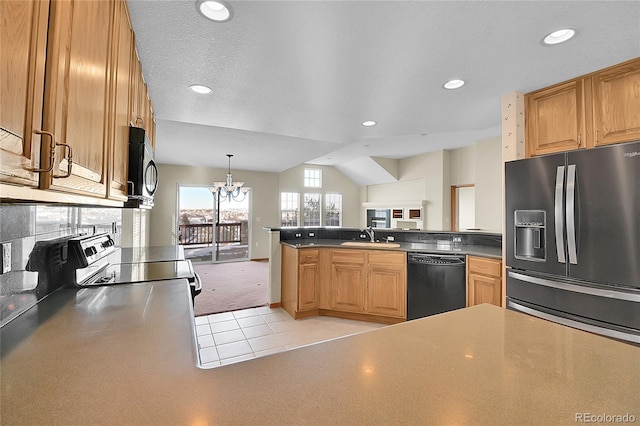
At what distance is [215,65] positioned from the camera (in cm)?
204

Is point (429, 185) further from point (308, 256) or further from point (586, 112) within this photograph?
point (586, 112)

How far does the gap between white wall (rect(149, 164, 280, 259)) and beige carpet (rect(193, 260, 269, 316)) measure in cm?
93

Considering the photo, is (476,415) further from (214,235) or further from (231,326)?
(214,235)

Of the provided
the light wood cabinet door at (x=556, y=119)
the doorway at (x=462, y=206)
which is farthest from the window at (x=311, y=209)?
the light wood cabinet door at (x=556, y=119)

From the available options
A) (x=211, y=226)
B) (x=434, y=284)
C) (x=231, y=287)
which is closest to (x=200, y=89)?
(x=434, y=284)

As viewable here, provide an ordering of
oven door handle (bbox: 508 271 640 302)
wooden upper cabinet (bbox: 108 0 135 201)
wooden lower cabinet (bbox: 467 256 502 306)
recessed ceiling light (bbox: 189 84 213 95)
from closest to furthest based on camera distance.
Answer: wooden upper cabinet (bbox: 108 0 135 201)
oven door handle (bbox: 508 271 640 302)
recessed ceiling light (bbox: 189 84 213 95)
wooden lower cabinet (bbox: 467 256 502 306)

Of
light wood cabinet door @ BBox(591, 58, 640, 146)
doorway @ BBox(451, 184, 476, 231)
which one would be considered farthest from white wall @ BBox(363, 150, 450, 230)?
light wood cabinet door @ BBox(591, 58, 640, 146)

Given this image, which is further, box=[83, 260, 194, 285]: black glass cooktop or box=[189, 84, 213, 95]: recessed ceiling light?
box=[189, 84, 213, 95]: recessed ceiling light

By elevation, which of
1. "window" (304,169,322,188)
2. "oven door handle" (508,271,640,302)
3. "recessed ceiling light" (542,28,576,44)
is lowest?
"oven door handle" (508,271,640,302)

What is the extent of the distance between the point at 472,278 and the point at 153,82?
3.34 meters

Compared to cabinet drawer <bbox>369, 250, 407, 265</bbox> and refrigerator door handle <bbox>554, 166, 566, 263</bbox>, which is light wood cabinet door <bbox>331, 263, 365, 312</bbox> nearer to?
cabinet drawer <bbox>369, 250, 407, 265</bbox>

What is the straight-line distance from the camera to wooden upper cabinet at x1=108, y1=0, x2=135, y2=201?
44.2 inches

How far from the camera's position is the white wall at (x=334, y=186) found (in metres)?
8.54

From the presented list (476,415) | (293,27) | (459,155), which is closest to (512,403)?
(476,415)
